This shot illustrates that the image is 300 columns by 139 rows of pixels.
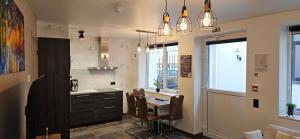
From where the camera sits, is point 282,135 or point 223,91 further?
point 223,91

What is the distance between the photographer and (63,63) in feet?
12.0

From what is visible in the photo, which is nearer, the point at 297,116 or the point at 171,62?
the point at 297,116

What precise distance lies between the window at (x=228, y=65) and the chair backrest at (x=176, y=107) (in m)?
0.74

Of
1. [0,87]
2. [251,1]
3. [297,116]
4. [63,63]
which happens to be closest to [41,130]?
[0,87]

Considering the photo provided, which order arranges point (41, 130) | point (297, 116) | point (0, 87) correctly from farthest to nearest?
point (297, 116), point (41, 130), point (0, 87)

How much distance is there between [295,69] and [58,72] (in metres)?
3.93

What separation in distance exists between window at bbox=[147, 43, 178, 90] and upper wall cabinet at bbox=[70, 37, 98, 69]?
1.71 metres

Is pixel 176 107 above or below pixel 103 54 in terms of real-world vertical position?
below

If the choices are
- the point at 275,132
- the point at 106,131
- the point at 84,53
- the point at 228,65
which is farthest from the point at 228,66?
the point at 84,53

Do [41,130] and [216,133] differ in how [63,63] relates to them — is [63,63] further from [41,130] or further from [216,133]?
[216,133]

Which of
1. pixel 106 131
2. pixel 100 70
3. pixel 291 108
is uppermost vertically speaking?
Answer: pixel 100 70

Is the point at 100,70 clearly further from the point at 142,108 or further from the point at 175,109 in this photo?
the point at 175,109

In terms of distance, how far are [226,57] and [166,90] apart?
1971mm

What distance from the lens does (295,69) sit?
3270 mm
